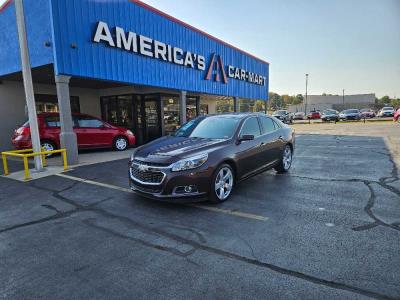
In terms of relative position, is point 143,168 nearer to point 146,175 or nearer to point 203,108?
point 146,175

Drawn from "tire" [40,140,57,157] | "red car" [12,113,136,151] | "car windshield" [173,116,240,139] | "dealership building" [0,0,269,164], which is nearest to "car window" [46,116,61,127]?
"red car" [12,113,136,151]

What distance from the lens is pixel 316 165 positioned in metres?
8.23

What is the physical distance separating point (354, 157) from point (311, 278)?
8018 millimetres

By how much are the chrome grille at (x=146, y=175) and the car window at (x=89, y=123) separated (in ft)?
23.5

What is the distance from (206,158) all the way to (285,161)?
11.4 ft

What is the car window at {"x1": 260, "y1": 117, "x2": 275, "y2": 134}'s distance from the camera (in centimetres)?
645

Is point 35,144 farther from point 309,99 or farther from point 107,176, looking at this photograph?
point 309,99

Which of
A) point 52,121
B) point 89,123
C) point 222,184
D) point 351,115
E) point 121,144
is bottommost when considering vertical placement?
point 121,144

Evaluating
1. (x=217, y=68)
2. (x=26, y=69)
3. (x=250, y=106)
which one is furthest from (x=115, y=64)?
(x=250, y=106)

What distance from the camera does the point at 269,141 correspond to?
6.36 metres

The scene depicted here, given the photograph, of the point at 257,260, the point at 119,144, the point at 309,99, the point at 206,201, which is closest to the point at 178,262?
the point at 257,260

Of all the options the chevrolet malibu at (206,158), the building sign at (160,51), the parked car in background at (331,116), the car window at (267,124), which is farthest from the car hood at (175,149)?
the parked car in background at (331,116)

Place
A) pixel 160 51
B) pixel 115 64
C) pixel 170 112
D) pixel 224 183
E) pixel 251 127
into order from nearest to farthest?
pixel 224 183 → pixel 251 127 → pixel 115 64 → pixel 160 51 → pixel 170 112

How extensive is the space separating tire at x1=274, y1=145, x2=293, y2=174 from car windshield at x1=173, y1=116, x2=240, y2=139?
6.64 feet
